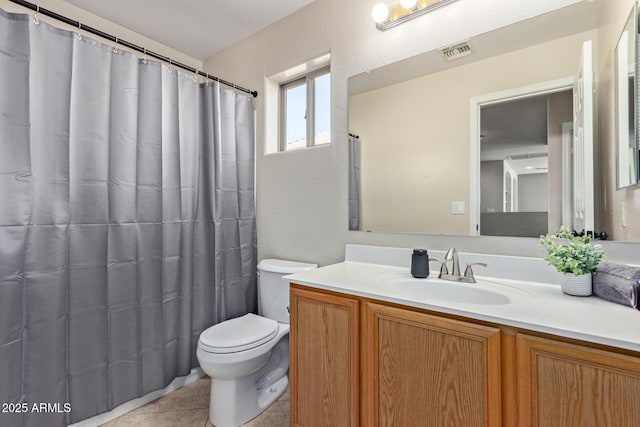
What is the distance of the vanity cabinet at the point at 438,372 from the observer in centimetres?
72

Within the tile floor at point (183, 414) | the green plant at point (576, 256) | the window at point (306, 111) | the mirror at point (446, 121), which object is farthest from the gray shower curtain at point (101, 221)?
the green plant at point (576, 256)

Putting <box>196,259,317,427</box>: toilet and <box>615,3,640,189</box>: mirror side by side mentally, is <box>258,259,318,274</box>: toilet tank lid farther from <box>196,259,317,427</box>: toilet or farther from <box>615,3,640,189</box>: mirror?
<box>615,3,640,189</box>: mirror

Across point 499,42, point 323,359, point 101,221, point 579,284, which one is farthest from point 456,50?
point 101,221

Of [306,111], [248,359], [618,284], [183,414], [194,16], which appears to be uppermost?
[194,16]

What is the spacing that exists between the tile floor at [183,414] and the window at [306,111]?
163 centimetres

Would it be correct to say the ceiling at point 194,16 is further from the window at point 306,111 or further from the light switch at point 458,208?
the light switch at point 458,208

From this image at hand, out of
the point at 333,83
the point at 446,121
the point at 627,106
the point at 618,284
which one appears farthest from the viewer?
the point at 333,83

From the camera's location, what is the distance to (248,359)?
1492 mm

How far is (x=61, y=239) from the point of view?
4.56 ft

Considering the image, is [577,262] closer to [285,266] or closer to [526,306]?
[526,306]

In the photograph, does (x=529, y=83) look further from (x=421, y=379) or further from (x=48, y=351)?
(x=48, y=351)

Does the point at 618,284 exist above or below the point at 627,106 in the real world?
below

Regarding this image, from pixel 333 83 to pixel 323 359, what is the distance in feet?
4.93

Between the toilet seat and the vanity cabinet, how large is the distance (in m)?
0.33
